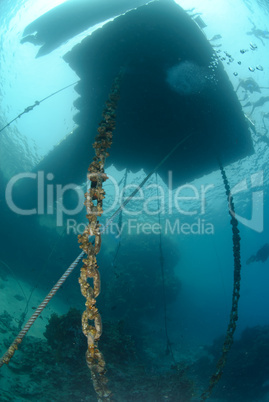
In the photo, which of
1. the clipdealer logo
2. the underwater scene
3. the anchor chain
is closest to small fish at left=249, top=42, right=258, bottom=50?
the underwater scene

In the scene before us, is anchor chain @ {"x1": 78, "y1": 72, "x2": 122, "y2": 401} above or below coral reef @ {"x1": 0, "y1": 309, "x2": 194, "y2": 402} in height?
above

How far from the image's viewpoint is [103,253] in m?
23.2

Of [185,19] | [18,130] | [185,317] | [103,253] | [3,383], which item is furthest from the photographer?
[185,317]

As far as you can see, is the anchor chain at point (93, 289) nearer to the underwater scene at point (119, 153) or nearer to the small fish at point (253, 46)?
the underwater scene at point (119, 153)

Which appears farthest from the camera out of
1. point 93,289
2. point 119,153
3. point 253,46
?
point 119,153

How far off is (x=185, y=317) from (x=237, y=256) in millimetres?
33923

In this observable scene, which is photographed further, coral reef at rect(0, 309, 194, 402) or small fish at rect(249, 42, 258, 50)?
small fish at rect(249, 42, 258, 50)

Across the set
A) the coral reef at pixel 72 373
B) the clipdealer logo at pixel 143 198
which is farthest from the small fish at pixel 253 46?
the coral reef at pixel 72 373

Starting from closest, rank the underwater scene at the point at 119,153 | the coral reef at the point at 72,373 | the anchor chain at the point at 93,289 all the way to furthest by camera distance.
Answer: the anchor chain at the point at 93,289
the underwater scene at the point at 119,153
the coral reef at the point at 72,373

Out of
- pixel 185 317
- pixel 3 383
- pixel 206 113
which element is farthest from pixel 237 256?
pixel 185 317

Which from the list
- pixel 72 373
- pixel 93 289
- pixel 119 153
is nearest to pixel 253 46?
pixel 119 153

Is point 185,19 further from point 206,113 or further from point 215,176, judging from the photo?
point 215,176

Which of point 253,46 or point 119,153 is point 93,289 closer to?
point 119,153

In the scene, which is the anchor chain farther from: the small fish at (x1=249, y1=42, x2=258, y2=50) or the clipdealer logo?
the small fish at (x1=249, y1=42, x2=258, y2=50)
